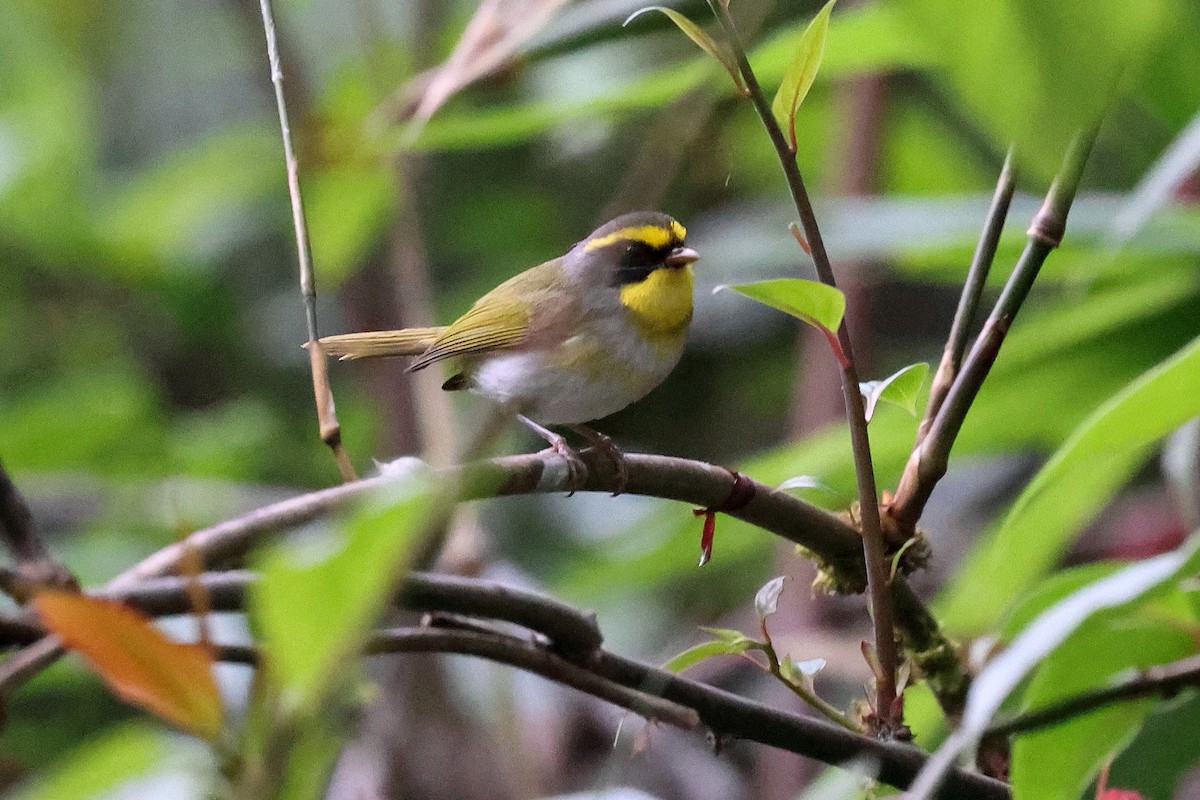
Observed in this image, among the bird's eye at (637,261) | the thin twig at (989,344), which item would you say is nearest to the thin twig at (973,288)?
the thin twig at (989,344)

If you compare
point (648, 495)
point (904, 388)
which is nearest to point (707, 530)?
point (648, 495)

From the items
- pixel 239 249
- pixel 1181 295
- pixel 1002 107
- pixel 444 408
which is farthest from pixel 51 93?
pixel 1002 107

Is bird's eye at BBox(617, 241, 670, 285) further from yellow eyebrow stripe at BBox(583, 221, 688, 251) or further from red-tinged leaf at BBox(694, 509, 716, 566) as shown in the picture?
red-tinged leaf at BBox(694, 509, 716, 566)

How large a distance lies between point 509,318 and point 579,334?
0.31 feet

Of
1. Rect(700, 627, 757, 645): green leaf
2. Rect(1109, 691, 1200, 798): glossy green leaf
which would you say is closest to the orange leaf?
Rect(700, 627, 757, 645): green leaf

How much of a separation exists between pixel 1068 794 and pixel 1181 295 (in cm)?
90

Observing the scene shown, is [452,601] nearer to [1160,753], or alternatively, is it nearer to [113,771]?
[113,771]

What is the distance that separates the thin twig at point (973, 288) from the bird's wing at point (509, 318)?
0.58m

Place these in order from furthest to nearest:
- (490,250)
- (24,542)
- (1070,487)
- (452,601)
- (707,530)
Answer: (490,250)
(1070,487)
(707,530)
(452,601)
(24,542)

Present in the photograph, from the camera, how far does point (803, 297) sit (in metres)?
0.54

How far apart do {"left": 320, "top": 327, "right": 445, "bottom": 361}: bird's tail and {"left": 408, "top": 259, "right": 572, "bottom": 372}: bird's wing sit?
2 centimetres

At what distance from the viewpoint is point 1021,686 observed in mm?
817

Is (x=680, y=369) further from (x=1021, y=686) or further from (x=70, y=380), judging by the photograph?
(x=1021, y=686)

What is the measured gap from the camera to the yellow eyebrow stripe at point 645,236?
1.26 metres
